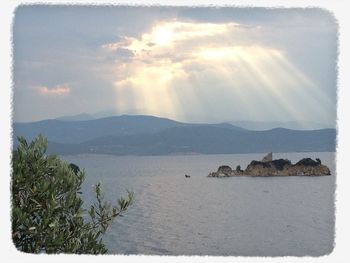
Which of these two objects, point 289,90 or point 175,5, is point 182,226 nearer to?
point 289,90

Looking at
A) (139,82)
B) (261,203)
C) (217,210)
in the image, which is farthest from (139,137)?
(261,203)

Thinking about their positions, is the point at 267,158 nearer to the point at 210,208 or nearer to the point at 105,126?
the point at 105,126

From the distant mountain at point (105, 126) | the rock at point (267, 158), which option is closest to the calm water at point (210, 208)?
the rock at point (267, 158)

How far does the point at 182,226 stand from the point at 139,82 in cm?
336

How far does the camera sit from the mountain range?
471cm

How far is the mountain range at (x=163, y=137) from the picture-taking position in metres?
4.71

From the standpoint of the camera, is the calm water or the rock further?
the rock

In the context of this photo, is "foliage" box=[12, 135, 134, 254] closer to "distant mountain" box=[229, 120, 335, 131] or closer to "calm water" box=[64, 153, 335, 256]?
"calm water" box=[64, 153, 335, 256]

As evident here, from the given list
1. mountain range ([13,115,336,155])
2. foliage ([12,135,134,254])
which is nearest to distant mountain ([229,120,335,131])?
mountain range ([13,115,336,155])

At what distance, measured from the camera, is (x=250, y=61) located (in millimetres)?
4945

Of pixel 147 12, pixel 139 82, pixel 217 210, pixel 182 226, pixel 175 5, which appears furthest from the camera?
pixel 217 210

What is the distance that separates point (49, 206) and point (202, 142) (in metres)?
2.27

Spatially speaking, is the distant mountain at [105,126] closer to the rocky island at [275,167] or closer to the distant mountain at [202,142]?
the distant mountain at [202,142]

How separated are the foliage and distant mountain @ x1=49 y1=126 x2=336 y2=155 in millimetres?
1011
